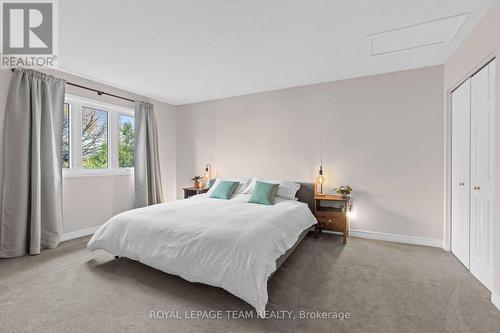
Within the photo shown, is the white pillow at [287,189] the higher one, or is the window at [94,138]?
the window at [94,138]

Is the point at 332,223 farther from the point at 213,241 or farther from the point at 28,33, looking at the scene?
the point at 28,33

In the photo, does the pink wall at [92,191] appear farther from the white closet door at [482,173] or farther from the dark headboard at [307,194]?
the white closet door at [482,173]

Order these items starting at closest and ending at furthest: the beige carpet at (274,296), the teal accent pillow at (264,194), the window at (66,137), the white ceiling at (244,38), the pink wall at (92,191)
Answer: the beige carpet at (274,296), the white ceiling at (244,38), the teal accent pillow at (264,194), the pink wall at (92,191), the window at (66,137)

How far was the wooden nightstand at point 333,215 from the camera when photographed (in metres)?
3.31

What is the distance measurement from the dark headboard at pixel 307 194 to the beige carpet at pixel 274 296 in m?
0.97

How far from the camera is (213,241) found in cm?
198

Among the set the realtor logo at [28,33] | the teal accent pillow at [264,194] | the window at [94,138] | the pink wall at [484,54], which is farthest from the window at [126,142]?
the pink wall at [484,54]

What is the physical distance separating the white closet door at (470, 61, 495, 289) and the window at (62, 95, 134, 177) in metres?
5.03

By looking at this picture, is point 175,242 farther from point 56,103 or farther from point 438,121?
point 438,121

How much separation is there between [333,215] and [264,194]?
107cm

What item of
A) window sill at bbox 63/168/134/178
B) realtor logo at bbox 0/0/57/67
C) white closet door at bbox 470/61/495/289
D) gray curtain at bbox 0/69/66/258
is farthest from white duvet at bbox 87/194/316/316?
realtor logo at bbox 0/0/57/67

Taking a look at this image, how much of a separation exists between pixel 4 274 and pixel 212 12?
3.34 meters

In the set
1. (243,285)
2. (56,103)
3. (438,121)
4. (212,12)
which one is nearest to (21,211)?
(56,103)

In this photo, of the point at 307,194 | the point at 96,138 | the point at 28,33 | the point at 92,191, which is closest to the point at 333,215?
the point at 307,194
